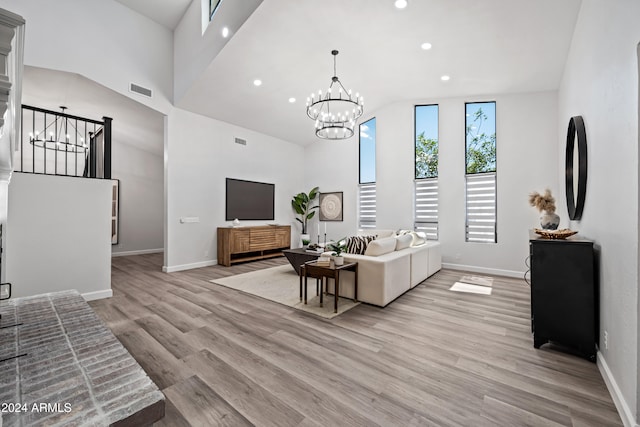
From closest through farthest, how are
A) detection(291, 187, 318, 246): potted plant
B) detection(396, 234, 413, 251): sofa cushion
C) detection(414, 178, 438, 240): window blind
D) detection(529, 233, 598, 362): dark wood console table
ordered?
detection(529, 233, 598, 362): dark wood console table, detection(396, 234, 413, 251): sofa cushion, detection(414, 178, 438, 240): window blind, detection(291, 187, 318, 246): potted plant

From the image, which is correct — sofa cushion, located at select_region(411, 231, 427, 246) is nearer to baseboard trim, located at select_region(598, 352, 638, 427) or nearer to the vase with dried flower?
the vase with dried flower

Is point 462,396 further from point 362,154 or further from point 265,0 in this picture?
point 362,154

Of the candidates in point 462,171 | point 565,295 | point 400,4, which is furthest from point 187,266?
point 462,171

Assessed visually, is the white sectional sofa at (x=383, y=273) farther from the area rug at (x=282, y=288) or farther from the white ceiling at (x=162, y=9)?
the white ceiling at (x=162, y=9)

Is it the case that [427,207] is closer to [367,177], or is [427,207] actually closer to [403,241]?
[367,177]

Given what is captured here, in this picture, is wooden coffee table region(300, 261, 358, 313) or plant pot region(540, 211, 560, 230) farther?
wooden coffee table region(300, 261, 358, 313)

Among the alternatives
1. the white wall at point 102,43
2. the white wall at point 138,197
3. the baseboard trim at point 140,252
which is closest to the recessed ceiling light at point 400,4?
the white wall at point 102,43

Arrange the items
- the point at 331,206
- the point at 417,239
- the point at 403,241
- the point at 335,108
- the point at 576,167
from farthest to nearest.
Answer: the point at 331,206, the point at 335,108, the point at 417,239, the point at 403,241, the point at 576,167

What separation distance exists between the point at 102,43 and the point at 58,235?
3501 mm

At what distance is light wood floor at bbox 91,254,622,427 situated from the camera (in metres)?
1.66

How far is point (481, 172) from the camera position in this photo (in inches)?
222

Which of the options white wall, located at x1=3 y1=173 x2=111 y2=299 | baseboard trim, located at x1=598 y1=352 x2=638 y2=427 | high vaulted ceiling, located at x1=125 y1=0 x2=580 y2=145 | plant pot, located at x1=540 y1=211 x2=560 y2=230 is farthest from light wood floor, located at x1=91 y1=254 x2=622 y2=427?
high vaulted ceiling, located at x1=125 y1=0 x2=580 y2=145

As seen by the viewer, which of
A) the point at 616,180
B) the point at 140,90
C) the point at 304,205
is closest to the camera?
the point at 616,180

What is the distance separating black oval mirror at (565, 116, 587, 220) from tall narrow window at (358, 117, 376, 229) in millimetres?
4086
